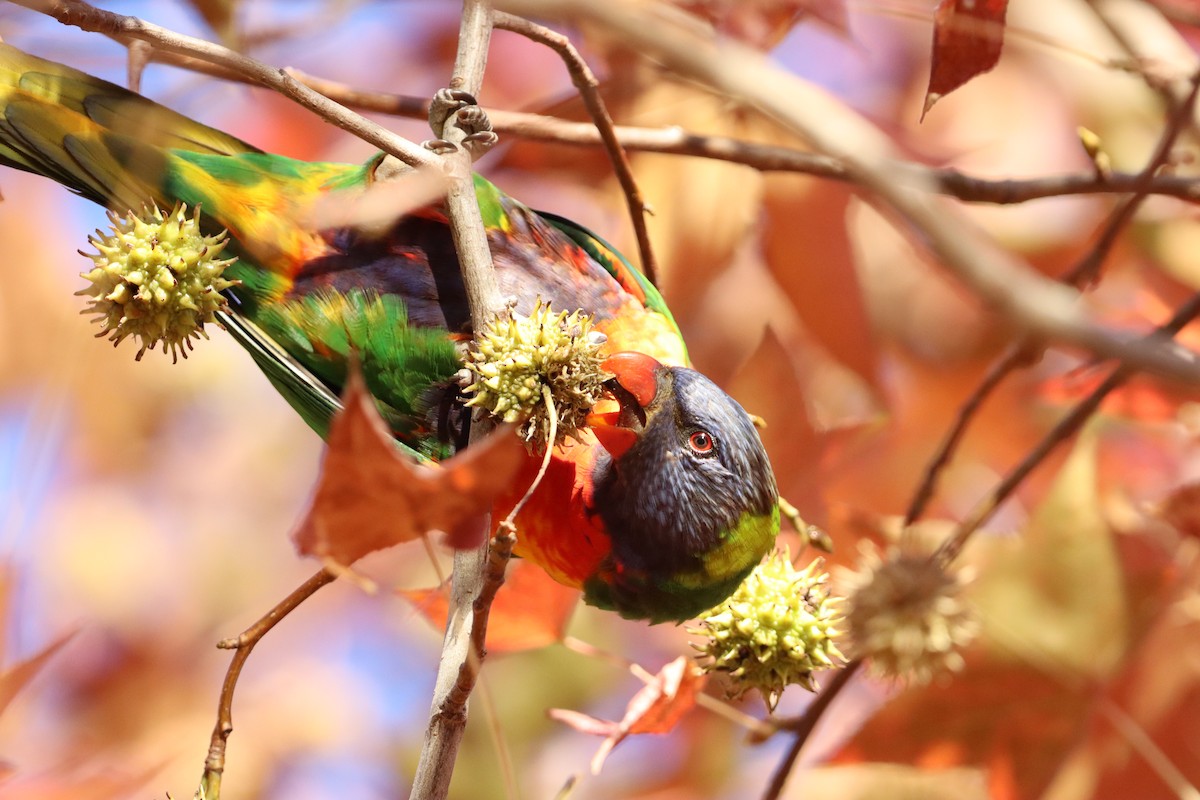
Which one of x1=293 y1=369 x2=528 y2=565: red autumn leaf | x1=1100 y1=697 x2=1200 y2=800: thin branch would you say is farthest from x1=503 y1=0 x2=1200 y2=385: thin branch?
x1=1100 y1=697 x2=1200 y2=800: thin branch

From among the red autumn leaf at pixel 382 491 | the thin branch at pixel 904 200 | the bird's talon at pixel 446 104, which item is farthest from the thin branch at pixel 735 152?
the thin branch at pixel 904 200

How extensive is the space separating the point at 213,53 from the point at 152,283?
33 centimetres

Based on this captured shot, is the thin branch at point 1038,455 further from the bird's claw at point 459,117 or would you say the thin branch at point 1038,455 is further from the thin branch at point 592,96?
the bird's claw at point 459,117

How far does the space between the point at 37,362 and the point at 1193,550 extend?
11.8 ft

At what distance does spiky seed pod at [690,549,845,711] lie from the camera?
1595 mm

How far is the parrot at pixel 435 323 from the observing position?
66.0 inches

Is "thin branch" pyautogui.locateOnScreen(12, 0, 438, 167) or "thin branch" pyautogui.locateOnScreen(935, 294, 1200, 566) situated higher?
"thin branch" pyautogui.locateOnScreen(12, 0, 438, 167)

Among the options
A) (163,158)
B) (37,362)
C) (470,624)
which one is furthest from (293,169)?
(37,362)

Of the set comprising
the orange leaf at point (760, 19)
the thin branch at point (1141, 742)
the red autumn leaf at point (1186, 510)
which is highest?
the orange leaf at point (760, 19)

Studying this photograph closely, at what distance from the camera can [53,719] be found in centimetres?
347

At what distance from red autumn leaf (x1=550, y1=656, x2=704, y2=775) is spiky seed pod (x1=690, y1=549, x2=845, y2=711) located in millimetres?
53

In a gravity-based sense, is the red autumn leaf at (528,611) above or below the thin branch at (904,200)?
below

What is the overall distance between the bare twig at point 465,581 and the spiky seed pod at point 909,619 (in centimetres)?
77

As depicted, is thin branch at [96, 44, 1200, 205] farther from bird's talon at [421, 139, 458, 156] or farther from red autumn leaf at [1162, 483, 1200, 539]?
Answer: red autumn leaf at [1162, 483, 1200, 539]
